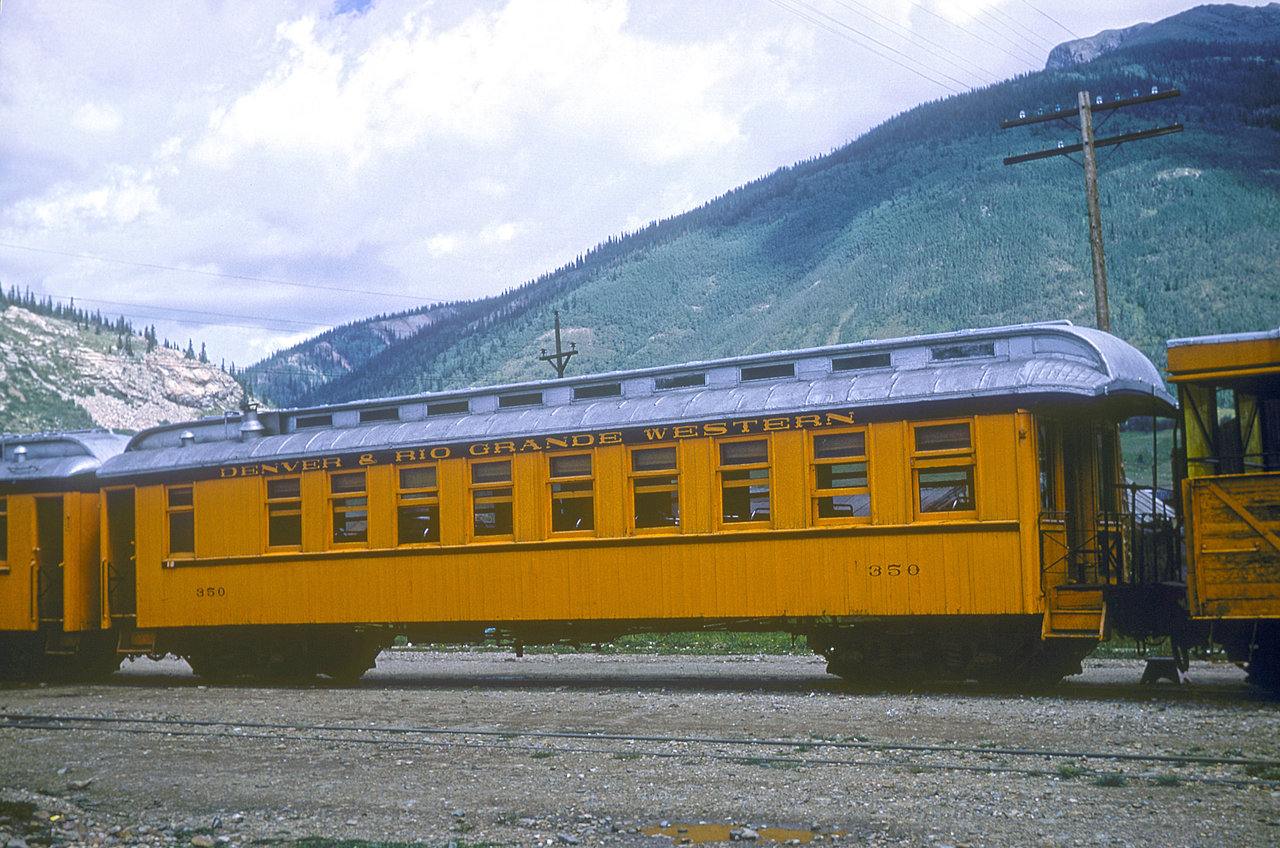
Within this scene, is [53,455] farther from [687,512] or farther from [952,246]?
[952,246]

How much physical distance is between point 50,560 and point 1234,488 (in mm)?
16109

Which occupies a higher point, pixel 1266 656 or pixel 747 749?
pixel 1266 656

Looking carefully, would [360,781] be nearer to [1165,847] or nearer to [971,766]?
[971,766]

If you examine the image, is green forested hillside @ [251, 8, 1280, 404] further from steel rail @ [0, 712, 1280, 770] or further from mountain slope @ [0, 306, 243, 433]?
steel rail @ [0, 712, 1280, 770]

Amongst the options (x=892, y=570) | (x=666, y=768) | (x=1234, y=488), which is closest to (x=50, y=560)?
(x=892, y=570)

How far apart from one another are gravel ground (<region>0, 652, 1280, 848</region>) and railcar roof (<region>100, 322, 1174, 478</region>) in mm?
3163

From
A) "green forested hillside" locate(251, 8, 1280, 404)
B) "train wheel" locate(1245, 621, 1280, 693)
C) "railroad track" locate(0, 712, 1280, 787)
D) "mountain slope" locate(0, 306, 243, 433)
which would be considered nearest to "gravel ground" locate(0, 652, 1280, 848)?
"railroad track" locate(0, 712, 1280, 787)

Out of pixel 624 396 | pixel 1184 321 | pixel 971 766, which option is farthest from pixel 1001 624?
pixel 1184 321

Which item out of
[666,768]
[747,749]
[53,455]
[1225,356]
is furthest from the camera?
[53,455]

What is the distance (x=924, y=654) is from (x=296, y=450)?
8.81m

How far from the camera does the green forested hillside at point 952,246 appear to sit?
112 meters

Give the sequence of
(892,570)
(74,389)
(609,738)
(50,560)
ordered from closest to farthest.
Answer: (609,738)
(892,570)
(50,560)
(74,389)

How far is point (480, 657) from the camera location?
21.5 meters

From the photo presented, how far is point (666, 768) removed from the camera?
9.02 metres
